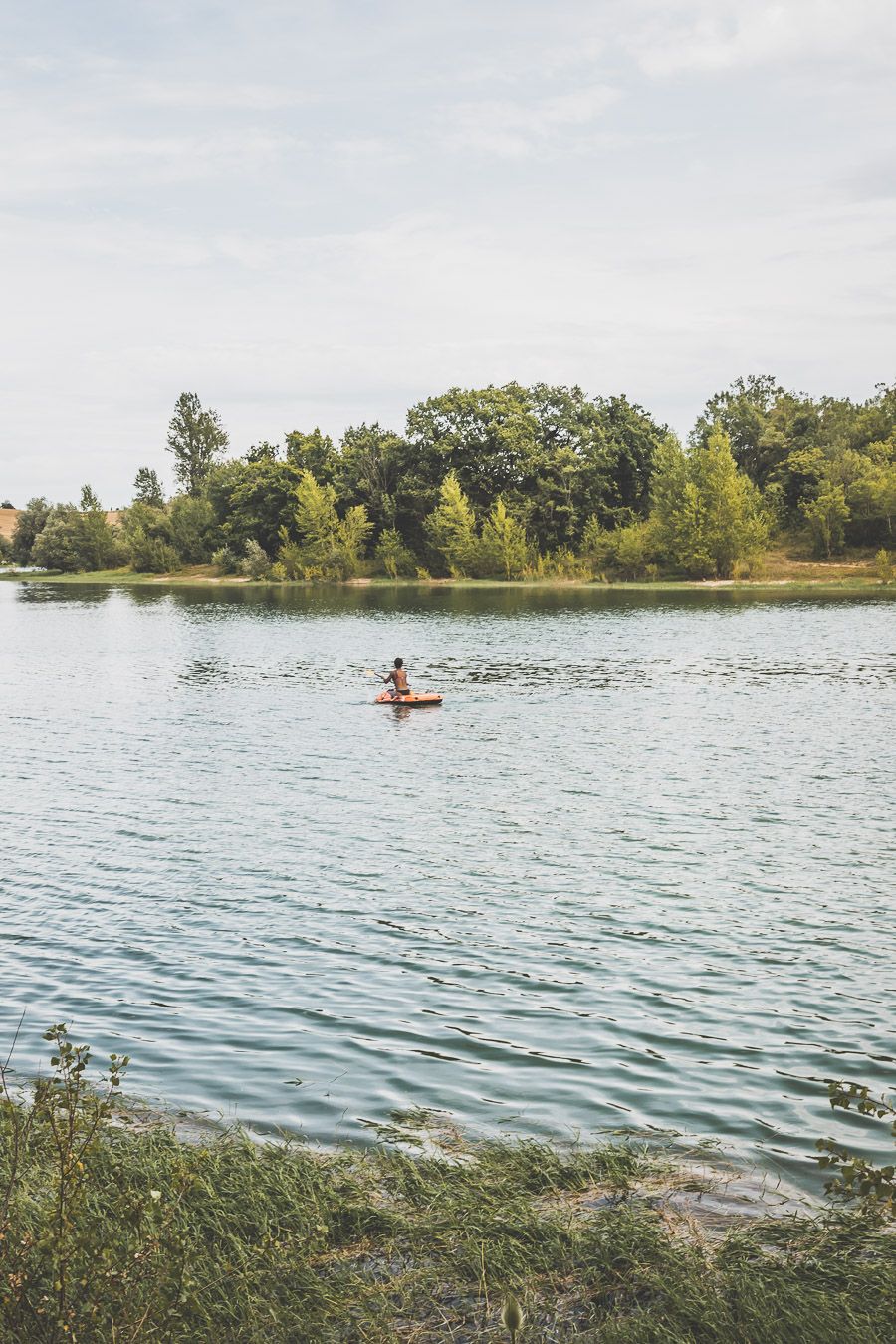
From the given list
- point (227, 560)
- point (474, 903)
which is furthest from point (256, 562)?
point (474, 903)

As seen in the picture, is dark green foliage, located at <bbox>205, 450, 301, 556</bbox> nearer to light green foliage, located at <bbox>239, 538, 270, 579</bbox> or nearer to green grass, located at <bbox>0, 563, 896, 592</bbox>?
light green foliage, located at <bbox>239, 538, 270, 579</bbox>

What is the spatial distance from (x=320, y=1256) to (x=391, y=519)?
129581mm

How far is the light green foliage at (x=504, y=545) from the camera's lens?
394 feet

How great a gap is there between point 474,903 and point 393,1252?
31.9 feet

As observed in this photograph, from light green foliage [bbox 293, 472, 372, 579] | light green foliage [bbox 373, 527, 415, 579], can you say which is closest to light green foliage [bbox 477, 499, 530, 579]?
light green foliage [bbox 373, 527, 415, 579]

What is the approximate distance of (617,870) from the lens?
19172 millimetres

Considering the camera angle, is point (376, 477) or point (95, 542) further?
point (95, 542)

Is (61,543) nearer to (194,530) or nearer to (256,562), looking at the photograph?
(194,530)

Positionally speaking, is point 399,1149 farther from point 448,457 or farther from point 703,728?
point 448,457

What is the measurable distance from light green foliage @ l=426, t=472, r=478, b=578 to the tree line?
22cm

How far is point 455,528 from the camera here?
123m

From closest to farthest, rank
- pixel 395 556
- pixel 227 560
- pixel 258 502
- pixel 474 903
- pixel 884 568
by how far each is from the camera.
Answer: pixel 474 903, pixel 884 568, pixel 395 556, pixel 258 502, pixel 227 560

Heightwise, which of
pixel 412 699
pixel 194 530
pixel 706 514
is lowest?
pixel 412 699

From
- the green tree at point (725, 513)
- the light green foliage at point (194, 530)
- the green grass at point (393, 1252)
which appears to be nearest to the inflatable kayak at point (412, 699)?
the green grass at point (393, 1252)
